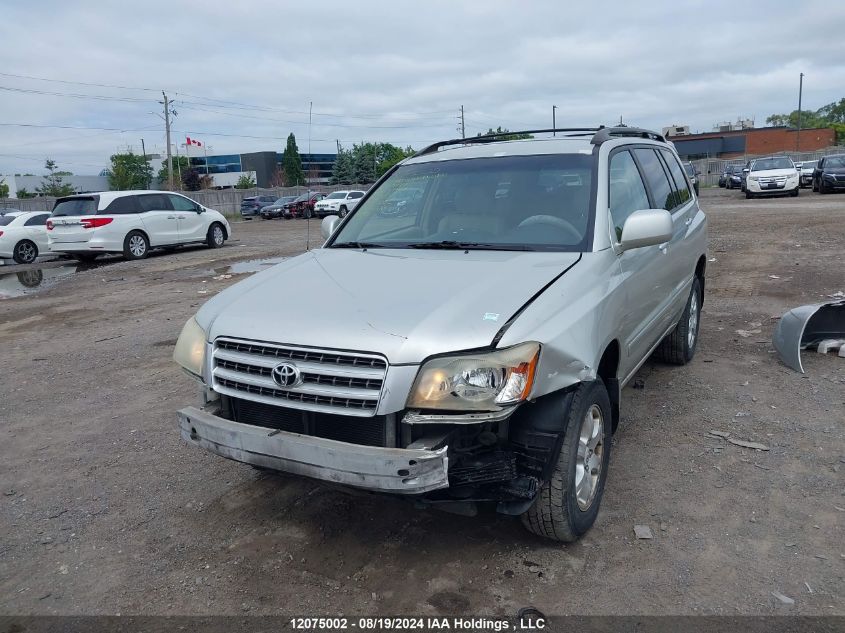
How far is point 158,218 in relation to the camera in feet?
58.9

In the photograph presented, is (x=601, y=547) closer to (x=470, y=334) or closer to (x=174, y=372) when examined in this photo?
(x=470, y=334)

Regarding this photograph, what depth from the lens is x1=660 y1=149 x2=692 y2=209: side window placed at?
19.6 ft

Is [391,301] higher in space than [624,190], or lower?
lower

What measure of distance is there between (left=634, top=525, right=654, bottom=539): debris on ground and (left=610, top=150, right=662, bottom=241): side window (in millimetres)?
1561

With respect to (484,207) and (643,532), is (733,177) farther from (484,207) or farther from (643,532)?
(643,532)

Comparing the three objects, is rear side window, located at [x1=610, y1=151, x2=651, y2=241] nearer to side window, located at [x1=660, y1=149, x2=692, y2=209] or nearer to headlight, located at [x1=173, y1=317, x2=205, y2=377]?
side window, located at [x1=660, y1=149, x2=692, y2=209]

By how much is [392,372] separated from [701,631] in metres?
1.56

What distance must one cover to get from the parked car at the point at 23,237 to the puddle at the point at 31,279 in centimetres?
197

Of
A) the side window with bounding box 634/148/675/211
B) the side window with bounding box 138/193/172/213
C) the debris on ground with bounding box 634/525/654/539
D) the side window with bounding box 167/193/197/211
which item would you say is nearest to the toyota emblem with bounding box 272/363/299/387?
the debris on ground with bounding box 634/525/654/539

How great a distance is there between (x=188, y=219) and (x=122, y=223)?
191cm

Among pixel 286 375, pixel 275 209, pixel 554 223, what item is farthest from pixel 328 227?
pixel 275 209

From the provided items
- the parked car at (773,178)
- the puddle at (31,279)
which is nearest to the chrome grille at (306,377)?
the puddle at (31,279)

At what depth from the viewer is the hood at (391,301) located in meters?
2.96

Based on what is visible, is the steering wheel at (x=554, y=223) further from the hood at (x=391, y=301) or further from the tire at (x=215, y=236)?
the tire at (x=215, y=236)
